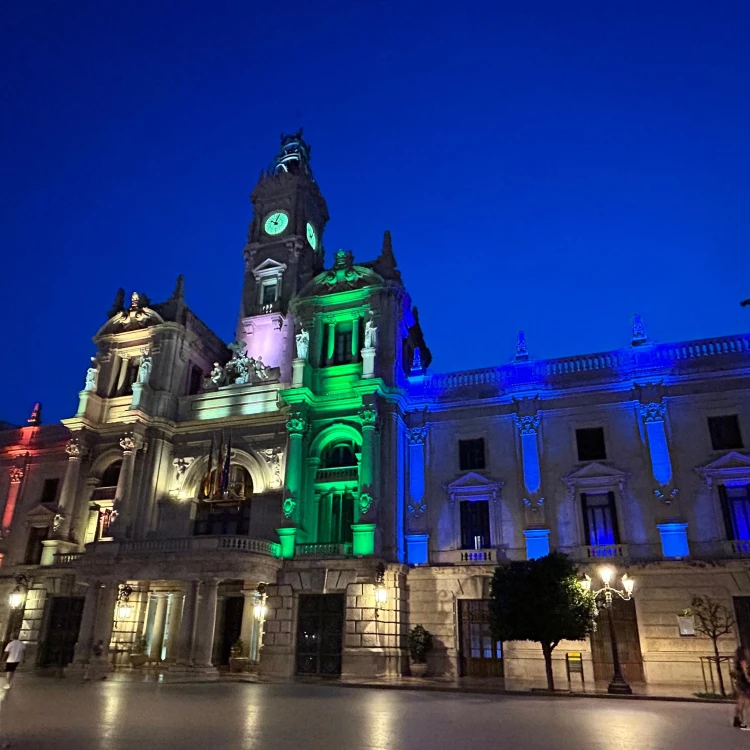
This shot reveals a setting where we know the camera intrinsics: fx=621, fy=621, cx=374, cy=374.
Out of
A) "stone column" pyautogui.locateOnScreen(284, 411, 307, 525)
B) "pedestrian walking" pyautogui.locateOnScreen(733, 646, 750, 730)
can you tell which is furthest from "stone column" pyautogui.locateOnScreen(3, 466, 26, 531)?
"pedestrian walking" pyautogui.locateOnScreen(733, 646, 750, 730)

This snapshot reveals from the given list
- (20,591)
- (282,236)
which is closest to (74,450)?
(20,591)

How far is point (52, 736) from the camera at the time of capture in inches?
408

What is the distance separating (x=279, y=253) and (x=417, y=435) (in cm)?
1706

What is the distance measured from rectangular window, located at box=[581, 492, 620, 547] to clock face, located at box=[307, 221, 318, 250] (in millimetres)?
25270

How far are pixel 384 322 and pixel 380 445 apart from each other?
7.10m

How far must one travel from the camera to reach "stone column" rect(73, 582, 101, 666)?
27.1 meters

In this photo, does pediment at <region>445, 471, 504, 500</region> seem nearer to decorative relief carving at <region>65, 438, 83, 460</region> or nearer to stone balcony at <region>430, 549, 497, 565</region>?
stone balcony at <region>430, 549, 497, 565</region>

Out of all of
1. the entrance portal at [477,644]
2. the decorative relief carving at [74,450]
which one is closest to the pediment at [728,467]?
the entrance portal at [477,644]

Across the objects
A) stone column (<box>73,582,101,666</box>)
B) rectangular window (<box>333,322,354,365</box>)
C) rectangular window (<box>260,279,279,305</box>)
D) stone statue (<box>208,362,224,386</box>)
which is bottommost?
stone column (<box>73,582,101,666</box>)

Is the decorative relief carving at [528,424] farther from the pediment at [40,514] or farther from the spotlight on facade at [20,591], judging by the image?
the pediment at [40,514]

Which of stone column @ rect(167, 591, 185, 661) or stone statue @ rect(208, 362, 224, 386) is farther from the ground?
stone statue @ rect(208, 362, 224, 386)

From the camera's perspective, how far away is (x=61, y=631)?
3209 cm

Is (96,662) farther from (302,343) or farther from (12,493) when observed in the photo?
(302,343)

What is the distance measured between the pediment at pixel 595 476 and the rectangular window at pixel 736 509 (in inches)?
159
